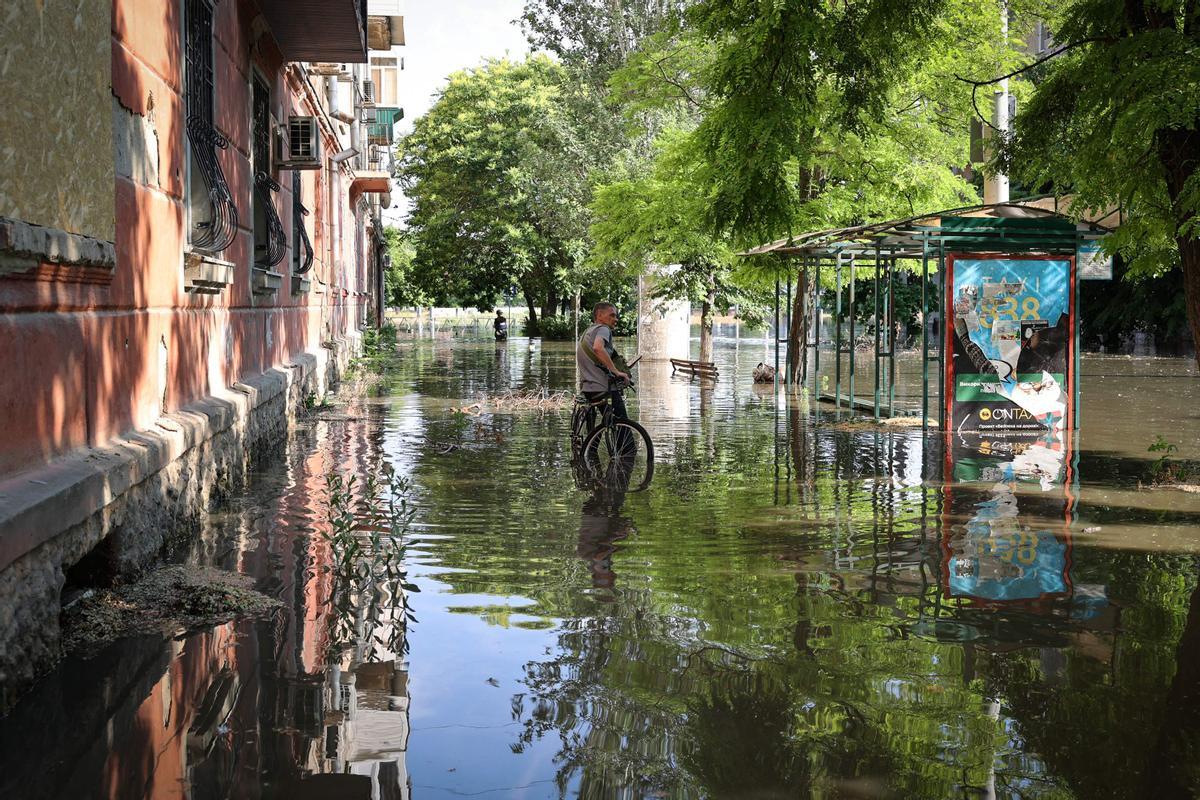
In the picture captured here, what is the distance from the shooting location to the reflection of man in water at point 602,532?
7617 millimetres

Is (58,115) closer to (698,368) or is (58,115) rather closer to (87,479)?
(87,479)

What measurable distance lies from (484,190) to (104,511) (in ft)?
160

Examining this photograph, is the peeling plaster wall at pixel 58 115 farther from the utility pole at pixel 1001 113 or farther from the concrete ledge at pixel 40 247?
the utility pole at pixel 1001 113

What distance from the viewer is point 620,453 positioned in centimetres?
1205

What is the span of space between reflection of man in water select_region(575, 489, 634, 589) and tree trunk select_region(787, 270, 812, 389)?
41.2 ft

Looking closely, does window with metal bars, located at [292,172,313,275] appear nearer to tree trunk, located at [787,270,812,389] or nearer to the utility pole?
tree trunk, located at [787,270,812,389]

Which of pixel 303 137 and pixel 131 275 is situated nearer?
pixel 131 275

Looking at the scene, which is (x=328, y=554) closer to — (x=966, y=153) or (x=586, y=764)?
(x=586, y=764)

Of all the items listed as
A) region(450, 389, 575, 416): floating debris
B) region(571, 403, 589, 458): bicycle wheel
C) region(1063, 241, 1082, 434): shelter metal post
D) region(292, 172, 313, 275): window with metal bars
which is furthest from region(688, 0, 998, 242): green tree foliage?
region(450, 389, 575, 416): floating debris

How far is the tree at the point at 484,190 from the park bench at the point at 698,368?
67.5ft

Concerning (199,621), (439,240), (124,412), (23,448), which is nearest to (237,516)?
(124,412)

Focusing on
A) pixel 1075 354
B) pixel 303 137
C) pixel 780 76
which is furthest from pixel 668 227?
pixel 780 76

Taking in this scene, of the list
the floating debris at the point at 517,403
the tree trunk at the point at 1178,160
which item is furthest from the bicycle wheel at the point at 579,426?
the floating debris at the point at 517,403

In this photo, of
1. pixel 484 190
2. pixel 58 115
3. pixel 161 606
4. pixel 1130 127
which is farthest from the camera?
pixel 484 190
